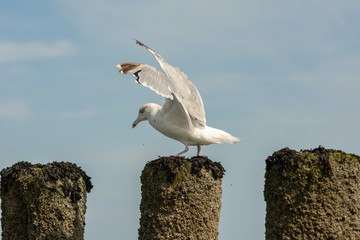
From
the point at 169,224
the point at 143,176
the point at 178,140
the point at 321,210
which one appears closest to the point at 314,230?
the point at 321,210

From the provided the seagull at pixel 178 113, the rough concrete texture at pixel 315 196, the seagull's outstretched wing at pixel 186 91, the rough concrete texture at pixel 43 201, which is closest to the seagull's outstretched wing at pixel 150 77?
the seagull at pixel 178 113

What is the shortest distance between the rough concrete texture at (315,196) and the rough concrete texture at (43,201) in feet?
16.8

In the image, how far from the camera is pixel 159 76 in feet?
49.0

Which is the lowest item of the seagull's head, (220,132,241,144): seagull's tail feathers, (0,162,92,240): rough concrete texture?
(0,162,92,240): rough concrete texture

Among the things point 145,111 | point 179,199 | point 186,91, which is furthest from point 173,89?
point 179,199

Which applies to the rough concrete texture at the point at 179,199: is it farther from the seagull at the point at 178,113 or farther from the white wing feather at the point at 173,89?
the seagull at the point at 178,113

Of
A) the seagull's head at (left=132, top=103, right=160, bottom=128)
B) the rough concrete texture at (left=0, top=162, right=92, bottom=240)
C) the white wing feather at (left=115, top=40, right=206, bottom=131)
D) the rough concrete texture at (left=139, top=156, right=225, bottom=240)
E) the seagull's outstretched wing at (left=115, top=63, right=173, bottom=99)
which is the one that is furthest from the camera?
the seagull's head at (left=132, top=103, right=160, bottom=128)

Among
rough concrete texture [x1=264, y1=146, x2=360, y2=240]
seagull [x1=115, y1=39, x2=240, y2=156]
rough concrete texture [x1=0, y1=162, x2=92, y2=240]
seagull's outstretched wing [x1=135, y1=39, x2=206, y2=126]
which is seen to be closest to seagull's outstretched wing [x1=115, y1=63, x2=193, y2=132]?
seagull [x1=115, y1=39, x2=240, y2=156]

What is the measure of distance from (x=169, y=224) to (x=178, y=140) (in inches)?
144

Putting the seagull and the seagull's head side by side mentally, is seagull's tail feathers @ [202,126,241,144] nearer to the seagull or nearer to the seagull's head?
the seagull

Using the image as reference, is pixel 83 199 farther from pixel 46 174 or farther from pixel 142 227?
pixel 142 227

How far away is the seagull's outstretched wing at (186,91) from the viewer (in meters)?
16.0

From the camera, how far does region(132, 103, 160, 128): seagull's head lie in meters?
16.6

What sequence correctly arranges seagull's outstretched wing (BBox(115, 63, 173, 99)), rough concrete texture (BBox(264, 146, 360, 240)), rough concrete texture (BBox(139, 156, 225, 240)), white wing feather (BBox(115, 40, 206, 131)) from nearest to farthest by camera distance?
rough concrete texture (BBox(264, 146, 360, 240)) → rough concrete texture (BBox(139, 156, 225, 240)) → seagull's outstretched wing (BBox(115, 63, 173, 99)) → white wing feather (BBox(115, 40, 206, 131))
